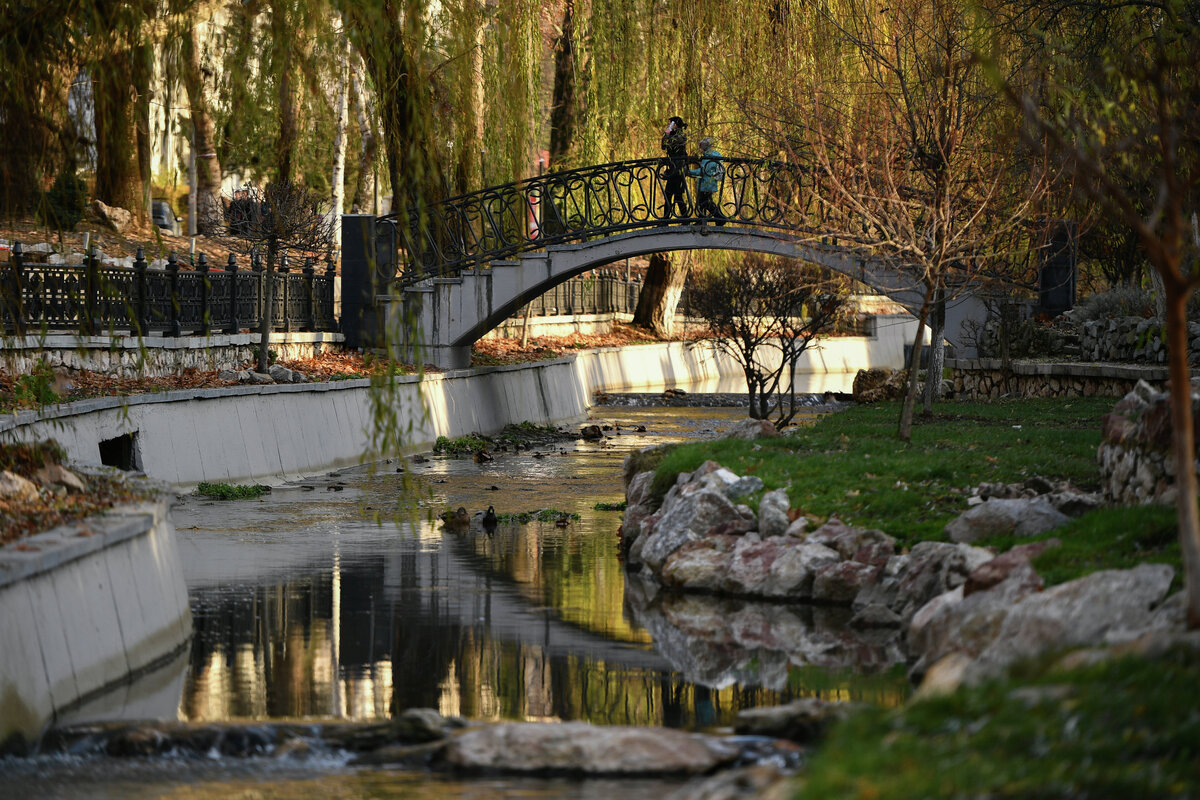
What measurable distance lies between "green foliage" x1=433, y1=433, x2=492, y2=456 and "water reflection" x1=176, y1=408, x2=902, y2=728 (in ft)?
19.7

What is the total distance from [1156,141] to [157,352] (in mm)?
12957

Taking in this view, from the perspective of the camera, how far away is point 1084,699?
251 inches

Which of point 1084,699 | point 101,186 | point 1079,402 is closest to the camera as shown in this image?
point 1084,699

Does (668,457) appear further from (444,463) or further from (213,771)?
(213,771)

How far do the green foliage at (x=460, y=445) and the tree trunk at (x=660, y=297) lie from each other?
19.9m

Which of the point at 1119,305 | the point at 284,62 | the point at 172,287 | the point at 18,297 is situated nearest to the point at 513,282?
the point at 172,287

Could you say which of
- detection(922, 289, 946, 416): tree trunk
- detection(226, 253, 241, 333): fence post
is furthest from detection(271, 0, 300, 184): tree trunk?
detection(226, 253, 241, 333): fence post

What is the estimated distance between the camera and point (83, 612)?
353 inches

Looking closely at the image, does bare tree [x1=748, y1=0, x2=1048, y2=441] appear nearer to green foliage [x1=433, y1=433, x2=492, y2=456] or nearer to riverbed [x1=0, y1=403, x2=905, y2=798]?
riverbed [x1=0, y1=403, x2=905, y2=798]

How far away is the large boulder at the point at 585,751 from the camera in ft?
25.6

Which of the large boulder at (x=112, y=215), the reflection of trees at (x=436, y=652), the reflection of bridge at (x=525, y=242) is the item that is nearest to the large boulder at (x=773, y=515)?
the reflection of trees at (x=436, y=652)

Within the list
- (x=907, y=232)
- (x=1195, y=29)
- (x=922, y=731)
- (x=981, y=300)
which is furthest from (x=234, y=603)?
(x=981, y=300)

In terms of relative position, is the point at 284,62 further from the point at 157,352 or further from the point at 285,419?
the point at 157,352

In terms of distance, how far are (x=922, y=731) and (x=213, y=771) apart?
11.7 feet
